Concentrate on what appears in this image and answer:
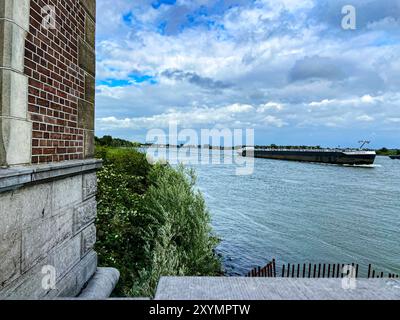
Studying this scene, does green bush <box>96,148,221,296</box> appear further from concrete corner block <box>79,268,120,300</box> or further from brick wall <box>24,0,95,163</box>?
brick wall <box>24,0,95,163</box>

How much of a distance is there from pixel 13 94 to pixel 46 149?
34.3 inches

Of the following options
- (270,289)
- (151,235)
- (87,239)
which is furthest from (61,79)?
(151,235)

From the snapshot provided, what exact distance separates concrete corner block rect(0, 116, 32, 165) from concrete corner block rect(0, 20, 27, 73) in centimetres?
52

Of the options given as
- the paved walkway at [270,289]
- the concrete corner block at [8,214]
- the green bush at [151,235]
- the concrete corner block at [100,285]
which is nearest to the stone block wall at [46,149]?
the concrete corner block at [8,214]

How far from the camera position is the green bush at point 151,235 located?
7.56 m

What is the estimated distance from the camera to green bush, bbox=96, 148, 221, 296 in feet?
24.8

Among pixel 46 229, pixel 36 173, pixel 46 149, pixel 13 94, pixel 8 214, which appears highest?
pixel 13 94

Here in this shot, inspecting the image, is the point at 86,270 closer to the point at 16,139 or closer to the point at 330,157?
the point at 16,139

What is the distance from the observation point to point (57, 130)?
427 cm

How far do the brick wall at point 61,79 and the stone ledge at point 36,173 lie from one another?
16cm

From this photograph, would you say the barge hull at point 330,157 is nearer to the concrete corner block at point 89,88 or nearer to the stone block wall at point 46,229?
the concrete corner block at point 89,88

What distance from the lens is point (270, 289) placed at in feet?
10.9
